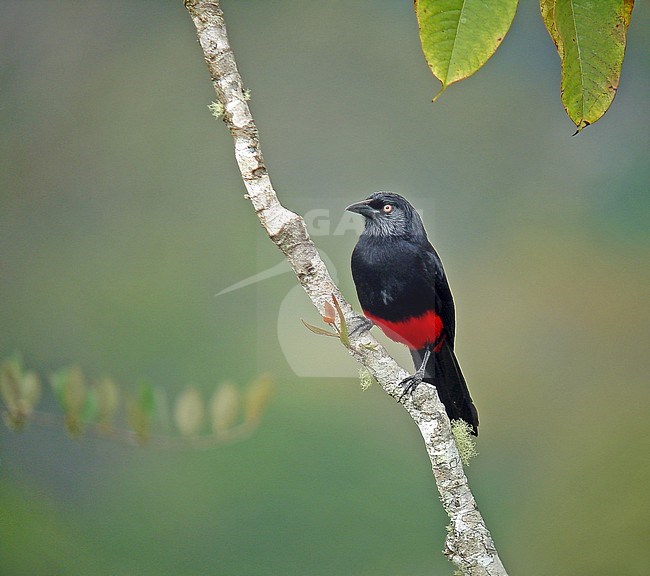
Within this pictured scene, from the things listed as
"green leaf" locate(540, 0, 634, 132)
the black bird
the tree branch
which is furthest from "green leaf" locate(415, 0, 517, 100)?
the black bird

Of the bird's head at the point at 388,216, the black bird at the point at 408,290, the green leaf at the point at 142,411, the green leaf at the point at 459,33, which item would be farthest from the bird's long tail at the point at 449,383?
the green leaf at the point at 459,33

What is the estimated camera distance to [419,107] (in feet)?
4.88

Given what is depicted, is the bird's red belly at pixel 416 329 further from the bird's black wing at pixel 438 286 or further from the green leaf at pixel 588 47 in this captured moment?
the green leaf at pixel 588 47

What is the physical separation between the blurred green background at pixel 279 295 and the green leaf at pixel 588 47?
957 mm

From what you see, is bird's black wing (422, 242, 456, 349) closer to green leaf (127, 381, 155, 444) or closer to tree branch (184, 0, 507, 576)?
tree branch (184, 0, 507, 576)

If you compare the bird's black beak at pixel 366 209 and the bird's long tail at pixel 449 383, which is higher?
the bird's black beak at pixel 366 209

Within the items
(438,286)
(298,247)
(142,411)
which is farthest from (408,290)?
(142,411)

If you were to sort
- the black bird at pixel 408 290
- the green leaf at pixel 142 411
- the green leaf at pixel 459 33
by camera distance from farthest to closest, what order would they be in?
the green leaf at pixel 142 411, the black bird at pixel 408 290, the green leaf at pixel 459 33

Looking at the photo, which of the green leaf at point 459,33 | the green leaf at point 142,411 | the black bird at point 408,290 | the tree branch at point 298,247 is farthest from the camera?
the green leaf at point 142,411

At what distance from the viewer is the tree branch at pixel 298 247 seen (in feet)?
2.54

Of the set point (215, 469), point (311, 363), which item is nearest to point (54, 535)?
point (215, 469)

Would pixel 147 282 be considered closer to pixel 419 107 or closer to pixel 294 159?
pixel 294 159

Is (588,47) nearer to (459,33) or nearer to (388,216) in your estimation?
(459,33)

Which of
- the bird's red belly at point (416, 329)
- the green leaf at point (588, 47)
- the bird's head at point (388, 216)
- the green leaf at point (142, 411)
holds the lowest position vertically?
the green leaf at point (142, 411)
